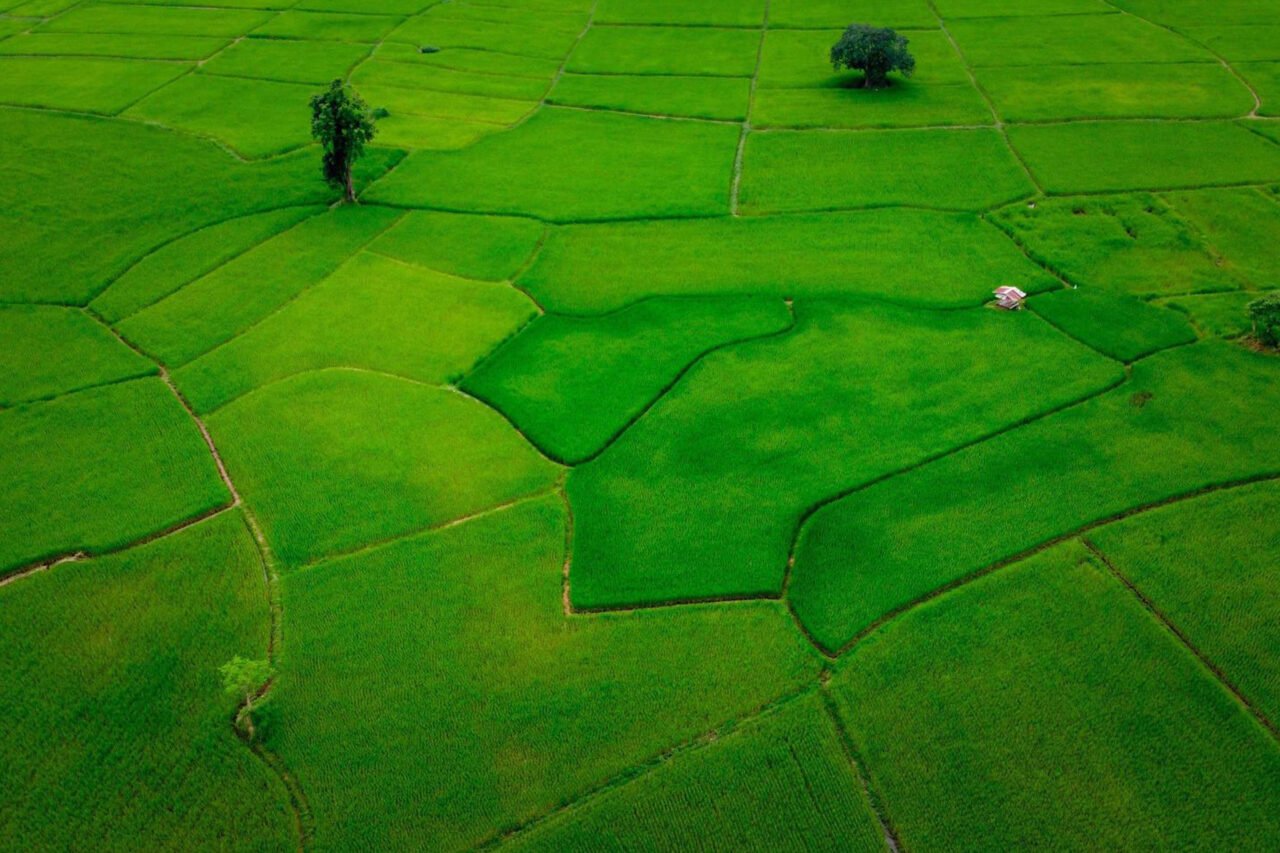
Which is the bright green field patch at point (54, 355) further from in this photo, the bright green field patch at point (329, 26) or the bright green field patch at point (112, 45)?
the bright green field patch at point (329, 26)

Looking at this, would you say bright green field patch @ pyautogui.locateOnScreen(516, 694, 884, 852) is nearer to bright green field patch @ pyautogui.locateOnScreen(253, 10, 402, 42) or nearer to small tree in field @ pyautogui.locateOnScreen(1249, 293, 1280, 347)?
small tree in field @ pyautogui.locateOnScreen(1249, 293, 1280, 347)

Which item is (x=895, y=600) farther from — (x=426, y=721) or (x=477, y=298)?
(x=477, y=298)

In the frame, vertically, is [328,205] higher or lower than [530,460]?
higher

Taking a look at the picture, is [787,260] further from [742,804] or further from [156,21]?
[156,21]

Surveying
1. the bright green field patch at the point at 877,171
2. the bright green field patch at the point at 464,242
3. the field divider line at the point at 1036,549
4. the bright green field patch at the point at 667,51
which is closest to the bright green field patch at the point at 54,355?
the bright green field patch at the point at 464,242

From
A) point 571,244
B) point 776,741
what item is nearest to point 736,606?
point 776,741

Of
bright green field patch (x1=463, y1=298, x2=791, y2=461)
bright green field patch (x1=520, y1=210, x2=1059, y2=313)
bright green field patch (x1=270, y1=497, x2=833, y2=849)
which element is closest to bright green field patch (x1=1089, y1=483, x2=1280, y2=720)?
bright green field patch (x1=270, y1=497, x2=833, y2=849)
